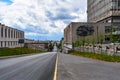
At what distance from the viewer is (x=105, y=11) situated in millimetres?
143625

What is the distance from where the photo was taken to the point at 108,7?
138750 mm

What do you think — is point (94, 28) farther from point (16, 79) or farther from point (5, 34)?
point (16, 79)

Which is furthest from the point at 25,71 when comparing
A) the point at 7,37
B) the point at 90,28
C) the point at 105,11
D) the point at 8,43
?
the point at 90,28

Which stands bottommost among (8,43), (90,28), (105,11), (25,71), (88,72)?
(88,72)

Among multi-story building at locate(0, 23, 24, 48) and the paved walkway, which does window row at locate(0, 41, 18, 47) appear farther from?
the paved walkway

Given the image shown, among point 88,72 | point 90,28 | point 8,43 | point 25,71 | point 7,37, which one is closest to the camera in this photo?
point 25,71

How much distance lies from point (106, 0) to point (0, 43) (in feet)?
215

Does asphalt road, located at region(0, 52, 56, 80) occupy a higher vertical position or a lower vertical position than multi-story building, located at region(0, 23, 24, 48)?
lower

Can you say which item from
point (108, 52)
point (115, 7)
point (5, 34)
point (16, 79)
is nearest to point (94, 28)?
point (115, 7)

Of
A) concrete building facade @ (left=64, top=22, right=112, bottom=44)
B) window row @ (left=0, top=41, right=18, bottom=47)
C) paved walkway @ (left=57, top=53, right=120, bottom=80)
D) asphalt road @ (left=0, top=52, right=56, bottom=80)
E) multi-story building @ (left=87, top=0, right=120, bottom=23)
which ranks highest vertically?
multi-story building @ (left=87, top=0, right=120, bottom=23)

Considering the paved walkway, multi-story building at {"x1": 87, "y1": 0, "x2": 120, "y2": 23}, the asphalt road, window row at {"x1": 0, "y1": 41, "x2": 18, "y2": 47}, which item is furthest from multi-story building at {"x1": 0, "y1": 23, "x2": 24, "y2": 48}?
the paved walkway

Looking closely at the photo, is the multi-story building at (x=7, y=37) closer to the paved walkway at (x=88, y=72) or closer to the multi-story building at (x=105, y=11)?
the multi-story building at (x=105, y=11)

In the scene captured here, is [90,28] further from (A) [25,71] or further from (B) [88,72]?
(A) [25,71]

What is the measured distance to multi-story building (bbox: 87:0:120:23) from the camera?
445 ft
